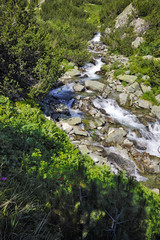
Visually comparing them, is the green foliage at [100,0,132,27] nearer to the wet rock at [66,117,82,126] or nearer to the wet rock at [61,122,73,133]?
the wet rock at [66,117,82,126]

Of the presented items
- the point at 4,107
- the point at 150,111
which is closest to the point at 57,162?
the point at 4,107

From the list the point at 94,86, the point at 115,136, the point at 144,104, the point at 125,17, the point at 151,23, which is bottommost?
the point at 115,136

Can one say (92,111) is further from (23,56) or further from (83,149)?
(23,56)

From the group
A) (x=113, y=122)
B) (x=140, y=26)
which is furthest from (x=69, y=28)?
(x=113, y=122)

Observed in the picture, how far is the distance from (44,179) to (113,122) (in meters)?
8.88

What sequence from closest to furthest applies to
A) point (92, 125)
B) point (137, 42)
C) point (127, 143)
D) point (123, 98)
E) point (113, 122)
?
point (127, 143) < point (92, 125) < point (113, 122) < point (123, 98) < point (137, 42)

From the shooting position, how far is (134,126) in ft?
39.0

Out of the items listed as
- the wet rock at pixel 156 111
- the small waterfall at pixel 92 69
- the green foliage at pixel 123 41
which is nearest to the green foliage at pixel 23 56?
the wet rock at pixel 156 111

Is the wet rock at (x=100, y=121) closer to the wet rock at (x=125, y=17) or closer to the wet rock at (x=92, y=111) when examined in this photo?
the wet rock at (x=92, y=111)

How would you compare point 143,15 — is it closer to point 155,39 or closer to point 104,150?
point 155,39

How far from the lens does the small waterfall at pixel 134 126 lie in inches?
404

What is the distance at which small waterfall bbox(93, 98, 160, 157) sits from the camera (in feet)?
33.6

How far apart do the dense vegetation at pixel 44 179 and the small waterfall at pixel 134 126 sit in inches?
204

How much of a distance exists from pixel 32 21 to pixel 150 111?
1255 cm
